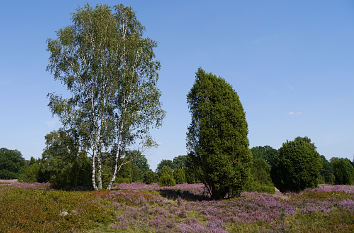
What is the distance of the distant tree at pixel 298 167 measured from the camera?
856 inches

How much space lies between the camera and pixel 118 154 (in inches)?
829

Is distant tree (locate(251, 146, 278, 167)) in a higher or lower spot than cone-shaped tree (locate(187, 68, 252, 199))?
higher

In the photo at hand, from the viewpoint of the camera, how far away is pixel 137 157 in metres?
21.8

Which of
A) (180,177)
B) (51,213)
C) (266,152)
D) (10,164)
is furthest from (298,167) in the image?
(10,164)

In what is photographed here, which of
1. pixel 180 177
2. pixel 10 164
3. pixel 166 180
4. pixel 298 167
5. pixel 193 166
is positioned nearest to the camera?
pixel 193 166

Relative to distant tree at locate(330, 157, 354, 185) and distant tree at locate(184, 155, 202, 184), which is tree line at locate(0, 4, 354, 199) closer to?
distant tree at locate(184, 155, 202, 184)

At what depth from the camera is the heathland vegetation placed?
36.0 feet

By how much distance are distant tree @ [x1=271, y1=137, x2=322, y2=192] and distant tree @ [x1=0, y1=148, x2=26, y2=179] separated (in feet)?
274

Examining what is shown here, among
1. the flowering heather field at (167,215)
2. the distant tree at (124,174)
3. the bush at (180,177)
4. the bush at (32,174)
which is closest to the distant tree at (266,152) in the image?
the bush at (180,177)

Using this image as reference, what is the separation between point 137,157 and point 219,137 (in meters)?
8.54

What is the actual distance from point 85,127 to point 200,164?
9.87m

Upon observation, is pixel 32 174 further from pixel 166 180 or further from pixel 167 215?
pixel 167 215

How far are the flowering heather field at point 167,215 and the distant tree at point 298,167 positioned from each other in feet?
22.1

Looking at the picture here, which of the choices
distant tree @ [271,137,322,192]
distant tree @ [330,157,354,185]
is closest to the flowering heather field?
distant tree @ [271,137,322,192]
